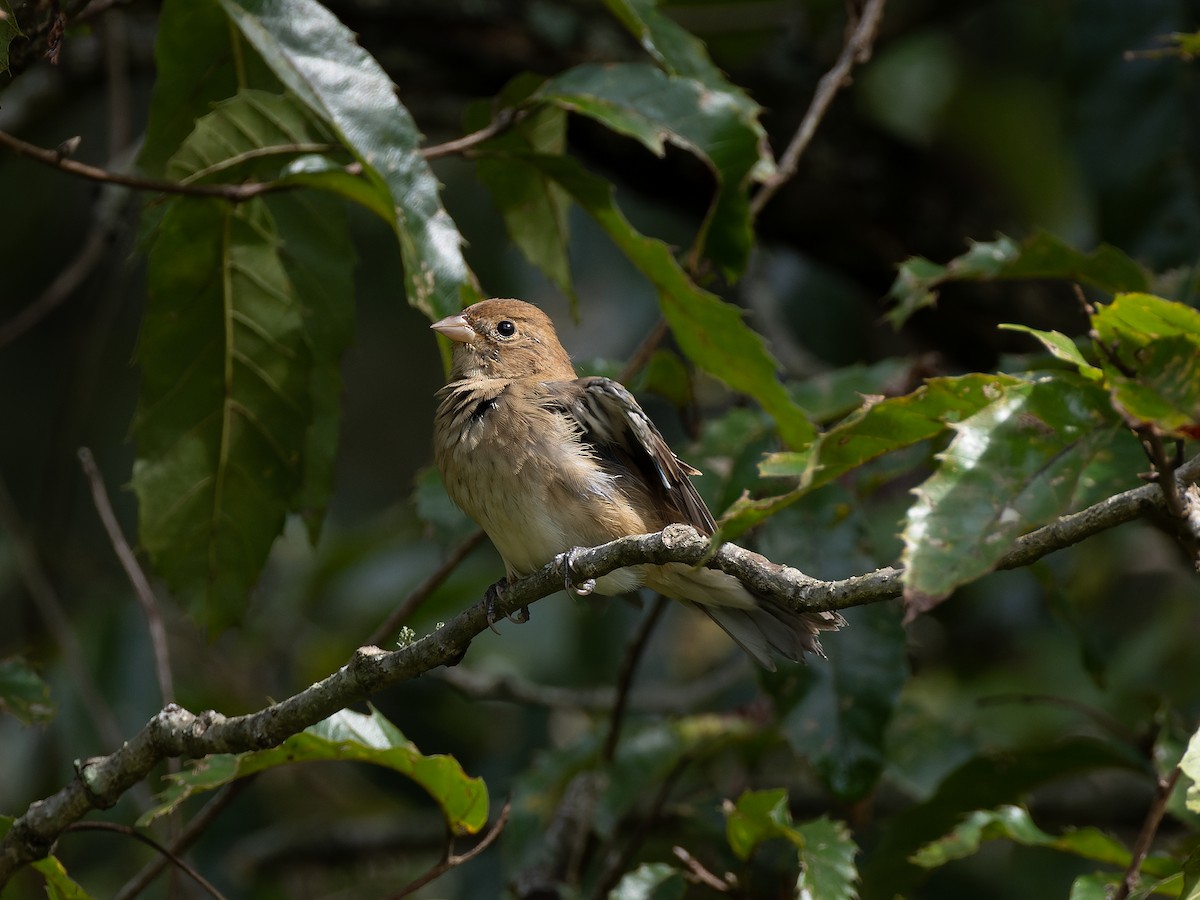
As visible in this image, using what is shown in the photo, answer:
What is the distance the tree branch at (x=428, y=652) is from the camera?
1910mm

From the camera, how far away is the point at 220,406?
3.41 m

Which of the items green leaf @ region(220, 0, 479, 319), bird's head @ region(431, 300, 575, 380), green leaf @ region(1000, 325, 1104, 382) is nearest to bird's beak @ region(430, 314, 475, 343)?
bird's head @ region(431, 300, 575, 380)

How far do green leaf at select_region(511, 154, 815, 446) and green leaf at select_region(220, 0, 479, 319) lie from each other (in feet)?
1.38

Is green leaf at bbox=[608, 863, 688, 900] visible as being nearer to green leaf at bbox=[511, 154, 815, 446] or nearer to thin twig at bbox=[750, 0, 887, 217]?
green leaf at bbox=[511, 154, 815, 446]

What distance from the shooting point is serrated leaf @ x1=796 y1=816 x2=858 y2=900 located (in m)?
2.94

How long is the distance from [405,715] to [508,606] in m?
3.52

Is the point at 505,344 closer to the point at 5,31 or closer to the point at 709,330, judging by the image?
the point at 709,330

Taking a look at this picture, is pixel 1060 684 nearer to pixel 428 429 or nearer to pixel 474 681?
pixel 474 681

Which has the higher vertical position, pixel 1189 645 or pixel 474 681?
pixel 474 681

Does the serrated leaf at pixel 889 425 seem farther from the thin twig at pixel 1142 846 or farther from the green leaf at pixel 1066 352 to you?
the thin twig at pixel 1142 846

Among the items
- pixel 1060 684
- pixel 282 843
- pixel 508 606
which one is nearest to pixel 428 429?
pixel 282 843

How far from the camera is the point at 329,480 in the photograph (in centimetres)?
351

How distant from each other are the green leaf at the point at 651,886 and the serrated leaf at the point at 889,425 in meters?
1.67

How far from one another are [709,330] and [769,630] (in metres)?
0.74
